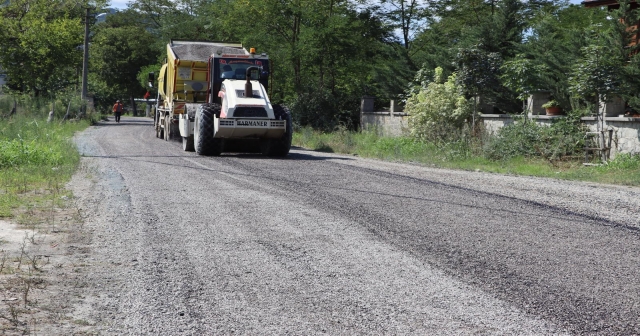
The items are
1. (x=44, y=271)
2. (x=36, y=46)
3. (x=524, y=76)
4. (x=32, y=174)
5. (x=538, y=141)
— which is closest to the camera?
(x=44, y=271)

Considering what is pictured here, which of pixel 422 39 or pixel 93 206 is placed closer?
pixel 93 206

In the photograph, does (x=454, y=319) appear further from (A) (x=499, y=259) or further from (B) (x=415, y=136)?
(B) (x=415, y=136)

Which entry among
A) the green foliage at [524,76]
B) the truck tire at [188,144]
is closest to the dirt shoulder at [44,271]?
the truck tire at [188,144]

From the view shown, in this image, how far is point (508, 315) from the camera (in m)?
5.28

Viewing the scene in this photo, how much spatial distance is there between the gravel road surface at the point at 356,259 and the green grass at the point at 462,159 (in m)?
2.81

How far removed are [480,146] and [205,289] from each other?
16563 millimetres

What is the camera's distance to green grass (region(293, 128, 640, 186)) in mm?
15922

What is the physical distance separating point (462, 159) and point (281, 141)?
5004 mm

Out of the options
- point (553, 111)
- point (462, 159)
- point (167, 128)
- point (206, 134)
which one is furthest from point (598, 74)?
point (167, 128)

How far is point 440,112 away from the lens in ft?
79.7

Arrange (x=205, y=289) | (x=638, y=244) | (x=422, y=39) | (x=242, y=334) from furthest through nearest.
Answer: (x=422, y=39)
(x=638, y=244)
(x=205, y=289)
(x=242, y=334)

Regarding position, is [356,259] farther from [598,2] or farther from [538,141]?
[598,2]

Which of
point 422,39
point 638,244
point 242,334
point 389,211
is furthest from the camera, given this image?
point 422,39

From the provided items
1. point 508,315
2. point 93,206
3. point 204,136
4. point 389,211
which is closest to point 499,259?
point 508,315
